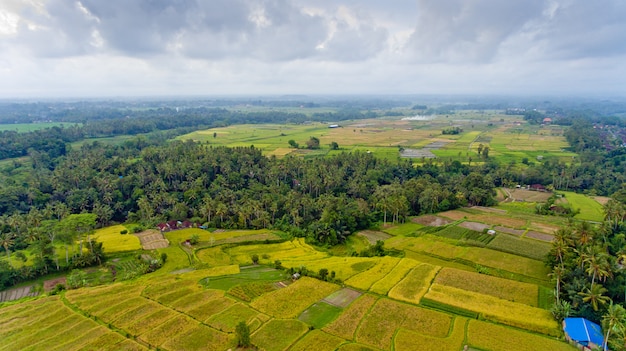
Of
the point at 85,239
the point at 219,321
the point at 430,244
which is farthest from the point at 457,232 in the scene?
the point at 85,239

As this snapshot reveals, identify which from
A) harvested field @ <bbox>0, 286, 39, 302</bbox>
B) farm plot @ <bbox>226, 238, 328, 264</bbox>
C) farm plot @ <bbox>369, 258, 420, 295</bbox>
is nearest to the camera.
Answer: farm plot @ <bbox>369, 258, 420, 295</bbox>

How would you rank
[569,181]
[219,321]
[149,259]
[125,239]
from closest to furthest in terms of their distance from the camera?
[219,321], [149,259], [125,239], [569,181]

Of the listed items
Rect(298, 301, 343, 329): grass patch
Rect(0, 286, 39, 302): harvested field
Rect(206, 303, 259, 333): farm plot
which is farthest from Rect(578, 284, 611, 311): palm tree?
Rect(0, 286, 39, 302): harvested field

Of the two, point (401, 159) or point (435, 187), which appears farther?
point (401, 159)

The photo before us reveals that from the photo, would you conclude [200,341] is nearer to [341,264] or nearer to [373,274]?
[341,264]

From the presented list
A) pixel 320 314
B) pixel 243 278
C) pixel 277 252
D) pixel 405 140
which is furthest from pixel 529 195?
pixel 405 140

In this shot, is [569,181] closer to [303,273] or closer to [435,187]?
[435,187]

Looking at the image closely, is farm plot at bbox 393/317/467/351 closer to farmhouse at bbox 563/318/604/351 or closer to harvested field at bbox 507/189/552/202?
farmhouse at bbox 563/318/604/351
